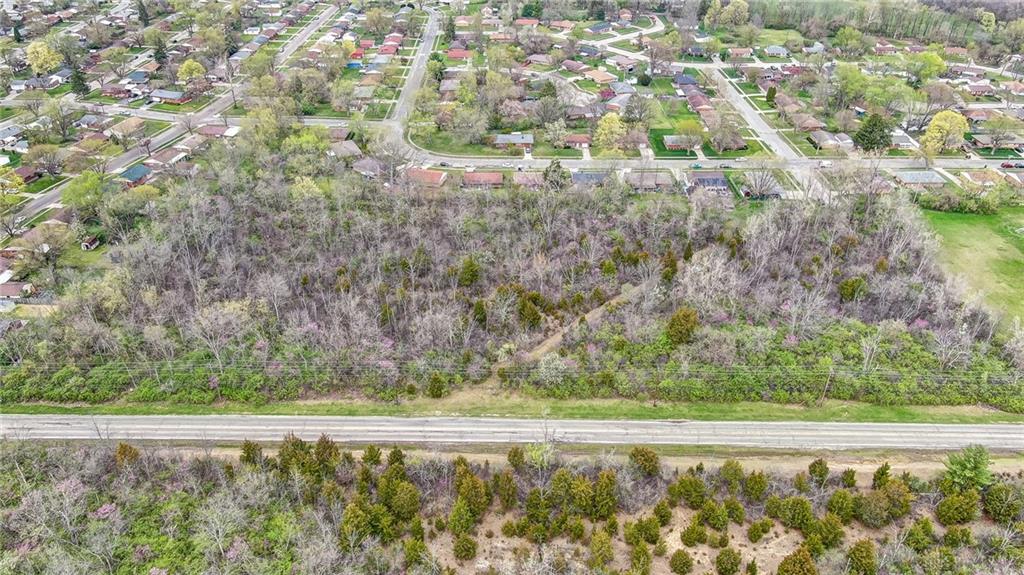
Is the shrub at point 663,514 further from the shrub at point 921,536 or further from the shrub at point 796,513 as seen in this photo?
the shrub at point 921,536

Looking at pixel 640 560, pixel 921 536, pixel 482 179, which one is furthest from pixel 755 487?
pixel 482 179

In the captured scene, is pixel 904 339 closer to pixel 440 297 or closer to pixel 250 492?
pixel 440 297

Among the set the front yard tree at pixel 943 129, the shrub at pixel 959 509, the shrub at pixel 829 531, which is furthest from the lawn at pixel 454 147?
the shrub at pixel 959 509

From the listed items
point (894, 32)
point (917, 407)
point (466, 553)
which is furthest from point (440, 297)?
point (894, 32)

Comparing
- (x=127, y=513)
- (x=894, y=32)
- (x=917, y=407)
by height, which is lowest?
(x=127, y=513)

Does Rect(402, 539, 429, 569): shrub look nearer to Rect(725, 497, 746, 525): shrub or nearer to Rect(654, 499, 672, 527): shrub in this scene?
Rect(654, 499, 672, 527): shrub

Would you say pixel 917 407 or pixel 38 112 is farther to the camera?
pixel 38 112

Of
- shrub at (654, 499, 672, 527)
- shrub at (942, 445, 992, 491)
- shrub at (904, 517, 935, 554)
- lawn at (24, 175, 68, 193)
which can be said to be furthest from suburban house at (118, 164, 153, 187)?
shrub at (942, 445, 992, 491)
